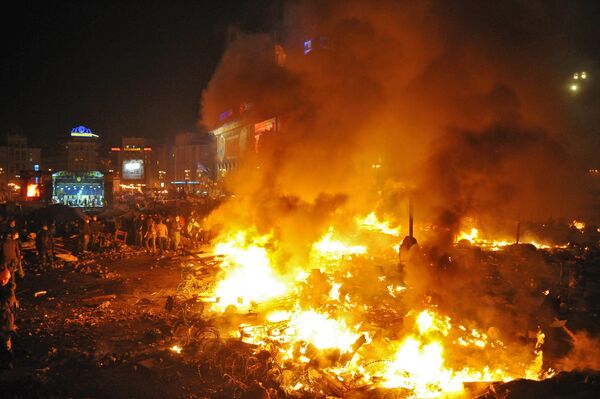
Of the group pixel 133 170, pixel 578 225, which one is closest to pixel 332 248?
pixel 578 225

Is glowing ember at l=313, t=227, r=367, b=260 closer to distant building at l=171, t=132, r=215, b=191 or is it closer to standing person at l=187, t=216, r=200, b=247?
standing person at l=187, t=216, r=200, b=247

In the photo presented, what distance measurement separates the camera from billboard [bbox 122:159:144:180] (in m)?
86.3

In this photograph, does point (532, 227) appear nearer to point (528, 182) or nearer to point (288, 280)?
point (528, 182)

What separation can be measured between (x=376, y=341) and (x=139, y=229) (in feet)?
46.8

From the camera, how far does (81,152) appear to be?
84250 millimetres

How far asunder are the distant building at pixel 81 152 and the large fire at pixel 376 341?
282 ft

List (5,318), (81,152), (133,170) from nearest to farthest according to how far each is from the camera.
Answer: (5,318) < (81,152) < (133,170)

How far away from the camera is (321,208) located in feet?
47.9

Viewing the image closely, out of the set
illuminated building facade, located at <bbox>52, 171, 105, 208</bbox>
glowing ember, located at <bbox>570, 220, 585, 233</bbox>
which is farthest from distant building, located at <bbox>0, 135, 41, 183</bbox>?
glowing ember, located at <bbox>570, 220, 585, 233</bbox>

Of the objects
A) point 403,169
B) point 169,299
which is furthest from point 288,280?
point 403,169

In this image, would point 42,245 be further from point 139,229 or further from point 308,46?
point 308,46

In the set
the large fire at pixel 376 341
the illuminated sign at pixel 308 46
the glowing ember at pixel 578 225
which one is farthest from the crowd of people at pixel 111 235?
the glowing ember at pixel 578 225

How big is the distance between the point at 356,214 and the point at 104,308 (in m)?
11.1

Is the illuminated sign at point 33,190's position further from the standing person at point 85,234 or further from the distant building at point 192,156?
the distant building at point 192,156
